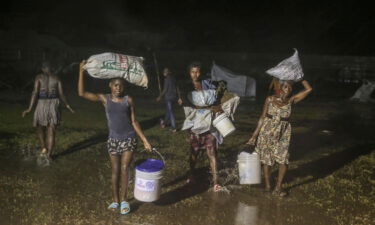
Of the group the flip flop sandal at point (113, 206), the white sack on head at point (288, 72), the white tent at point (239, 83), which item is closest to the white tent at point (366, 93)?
the white tent at point (239, 83)

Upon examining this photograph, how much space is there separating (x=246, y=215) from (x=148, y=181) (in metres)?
1.63

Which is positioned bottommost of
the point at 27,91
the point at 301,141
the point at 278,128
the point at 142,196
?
the point at 27,91

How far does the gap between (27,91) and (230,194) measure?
14269 millimetres

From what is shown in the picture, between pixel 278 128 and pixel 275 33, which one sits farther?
pixel 275 33

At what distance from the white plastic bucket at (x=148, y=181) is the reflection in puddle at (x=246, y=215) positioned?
50.4 inches

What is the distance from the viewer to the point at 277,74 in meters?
6.38

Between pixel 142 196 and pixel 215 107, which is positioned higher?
pixel 215 107

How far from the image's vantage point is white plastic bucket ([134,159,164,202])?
5.49 m

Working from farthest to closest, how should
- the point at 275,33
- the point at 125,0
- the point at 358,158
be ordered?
1. the point at 125,0
2. the point at 275,33
3. the point at 358,158

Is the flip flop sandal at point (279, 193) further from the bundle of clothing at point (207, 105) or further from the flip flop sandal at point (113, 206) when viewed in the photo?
the flip flop sandal at point (113, 206)

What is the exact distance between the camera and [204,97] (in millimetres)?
6488

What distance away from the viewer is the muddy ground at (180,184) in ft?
19.1

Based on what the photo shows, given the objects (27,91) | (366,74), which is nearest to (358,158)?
(27,91)

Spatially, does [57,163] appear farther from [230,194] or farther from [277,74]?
[277,74]
